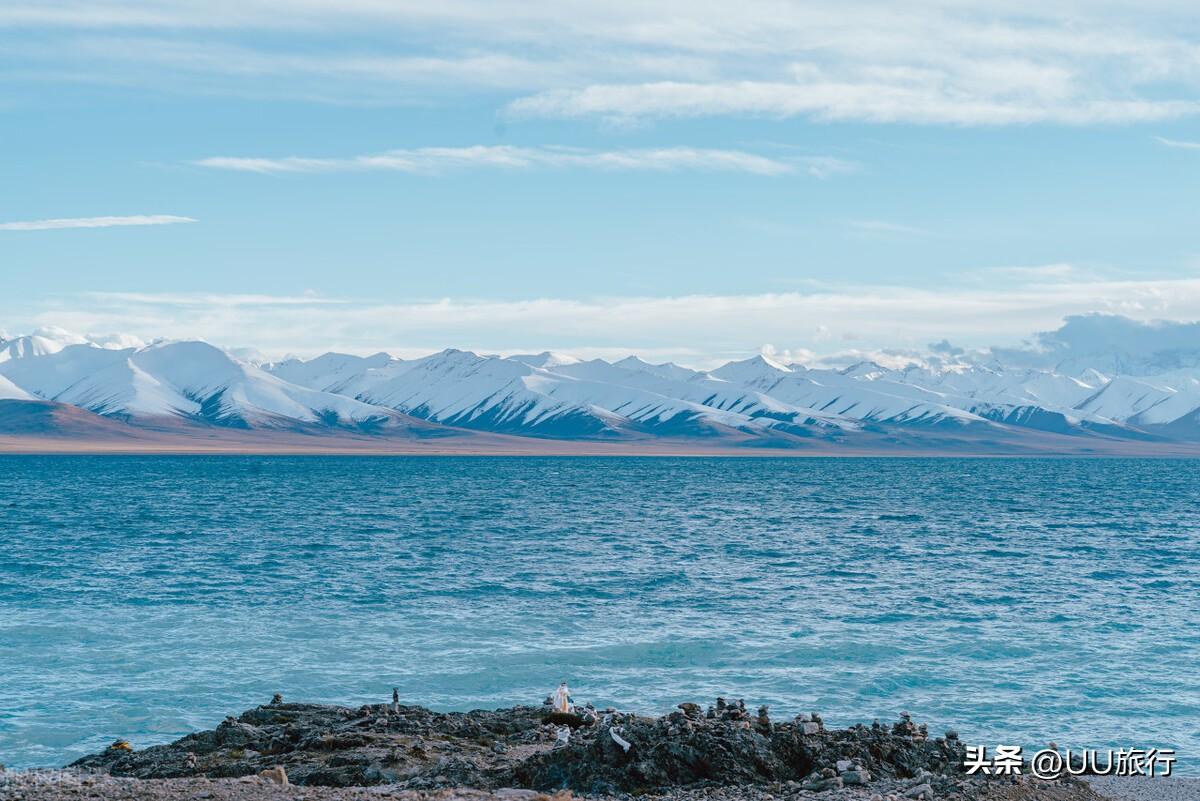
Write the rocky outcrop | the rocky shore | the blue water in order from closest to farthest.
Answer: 1. the rocky shore
2. the rocky outcrop
3. the blue water

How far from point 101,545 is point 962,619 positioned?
116 feet

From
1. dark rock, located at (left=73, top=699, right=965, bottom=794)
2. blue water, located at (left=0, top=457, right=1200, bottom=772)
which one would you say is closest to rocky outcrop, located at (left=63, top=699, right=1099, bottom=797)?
dark rock, located at (left=73, top=699, right=965, bottom=794)

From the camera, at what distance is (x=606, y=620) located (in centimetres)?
2936

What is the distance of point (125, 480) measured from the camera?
5020 inches

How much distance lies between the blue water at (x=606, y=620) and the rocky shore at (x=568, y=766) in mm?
4690

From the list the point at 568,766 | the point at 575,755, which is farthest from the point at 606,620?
the point at 568,766

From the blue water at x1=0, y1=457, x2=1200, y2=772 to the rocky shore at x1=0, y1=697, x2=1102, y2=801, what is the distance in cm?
469

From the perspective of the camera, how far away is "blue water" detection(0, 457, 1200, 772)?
2056cm

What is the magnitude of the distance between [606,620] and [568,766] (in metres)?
16.5

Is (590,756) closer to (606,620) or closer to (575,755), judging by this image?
(575,755)

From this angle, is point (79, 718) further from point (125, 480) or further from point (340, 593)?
point (125, 480)

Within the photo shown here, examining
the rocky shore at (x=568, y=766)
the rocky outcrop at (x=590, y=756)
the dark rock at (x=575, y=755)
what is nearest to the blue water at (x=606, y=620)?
the rocky outcrop at (x=590, y=756)

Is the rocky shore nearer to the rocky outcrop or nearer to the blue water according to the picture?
the rocky outcrop

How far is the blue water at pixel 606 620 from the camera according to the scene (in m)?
20.6
